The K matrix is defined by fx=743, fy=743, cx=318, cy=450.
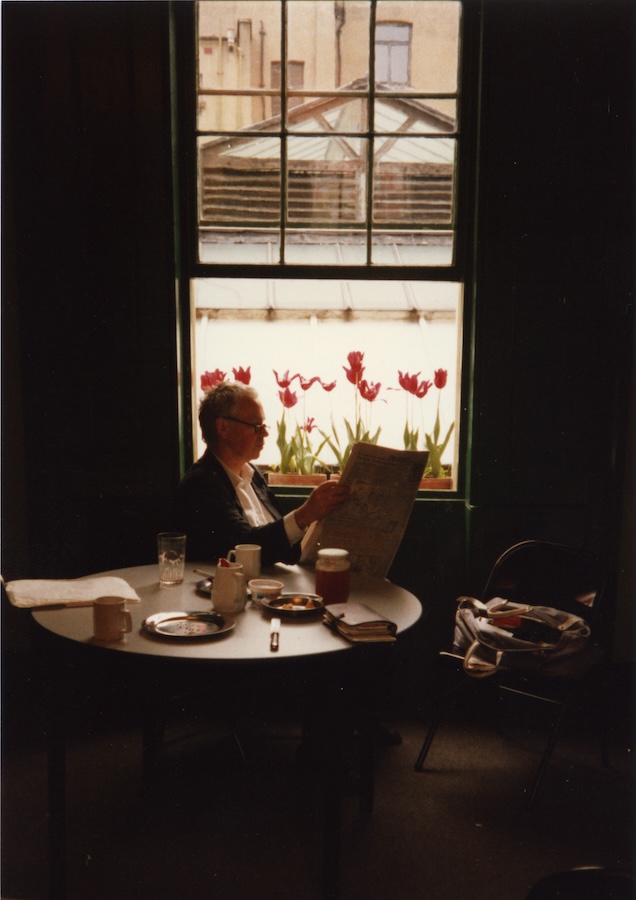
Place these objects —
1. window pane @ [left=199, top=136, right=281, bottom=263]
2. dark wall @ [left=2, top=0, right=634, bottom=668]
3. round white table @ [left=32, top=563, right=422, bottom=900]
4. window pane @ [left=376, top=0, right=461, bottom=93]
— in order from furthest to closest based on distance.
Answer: window pane @ [left=199, top=136, right=281, bottom=263]
window pane @ [left=376, top=0, right=461, bottom=93]
dark wall @ [left=2, top=0, right=634, bottom=668]
round white table @ [left=32, top=563, right=422, bottom=900]

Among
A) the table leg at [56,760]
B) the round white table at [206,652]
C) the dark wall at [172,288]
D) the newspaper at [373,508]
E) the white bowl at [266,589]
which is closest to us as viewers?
the round white table at [206,652]

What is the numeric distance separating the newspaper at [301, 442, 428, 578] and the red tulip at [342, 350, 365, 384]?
0.87 metres

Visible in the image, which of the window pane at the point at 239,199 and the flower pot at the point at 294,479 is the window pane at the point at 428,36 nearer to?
the window pane at the point at 239,199

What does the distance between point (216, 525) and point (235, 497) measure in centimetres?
16

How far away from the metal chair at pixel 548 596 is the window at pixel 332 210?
654 millimetres

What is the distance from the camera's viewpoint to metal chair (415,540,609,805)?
2330 mm

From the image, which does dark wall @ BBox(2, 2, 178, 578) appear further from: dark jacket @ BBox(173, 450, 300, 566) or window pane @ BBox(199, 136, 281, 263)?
dark jacket @ BBox(173, 450, 300, 566)

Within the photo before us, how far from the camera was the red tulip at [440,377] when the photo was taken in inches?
123

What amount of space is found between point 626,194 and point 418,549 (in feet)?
5.40

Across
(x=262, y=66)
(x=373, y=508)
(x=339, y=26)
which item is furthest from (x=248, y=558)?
(x=339, y=26)

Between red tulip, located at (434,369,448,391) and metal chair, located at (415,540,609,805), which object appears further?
red tulip, located at (434,369,448,391)

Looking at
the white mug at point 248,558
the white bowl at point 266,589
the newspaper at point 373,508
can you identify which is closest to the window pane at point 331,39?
the newspaper at point 373,508

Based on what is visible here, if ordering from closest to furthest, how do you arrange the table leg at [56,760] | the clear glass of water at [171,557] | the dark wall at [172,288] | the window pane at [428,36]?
the table leg at [56,760] → the clear glass of water at [171,557] → the dark wall at [172,288] → the window pane at [428,36]

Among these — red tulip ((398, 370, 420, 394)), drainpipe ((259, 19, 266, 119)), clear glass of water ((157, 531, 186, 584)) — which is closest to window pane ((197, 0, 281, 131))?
drainpipe ((259, 19, 266, 119))
